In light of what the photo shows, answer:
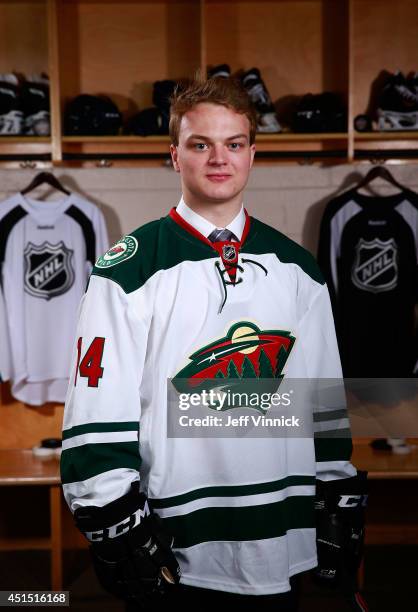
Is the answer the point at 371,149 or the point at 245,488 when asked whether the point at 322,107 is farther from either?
the point at 245,488

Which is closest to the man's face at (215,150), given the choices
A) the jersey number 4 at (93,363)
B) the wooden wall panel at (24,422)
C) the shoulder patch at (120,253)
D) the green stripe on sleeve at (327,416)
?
the shoulder patch at (120,253)

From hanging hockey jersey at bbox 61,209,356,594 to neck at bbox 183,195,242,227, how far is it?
37 millimetres

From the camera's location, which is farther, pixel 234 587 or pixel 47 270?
pixel 47 270

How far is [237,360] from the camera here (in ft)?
4.10

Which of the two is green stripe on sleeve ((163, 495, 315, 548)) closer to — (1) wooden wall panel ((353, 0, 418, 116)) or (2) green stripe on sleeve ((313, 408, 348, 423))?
(2) green stripe on sleeve ((313, 408, 348, 423))

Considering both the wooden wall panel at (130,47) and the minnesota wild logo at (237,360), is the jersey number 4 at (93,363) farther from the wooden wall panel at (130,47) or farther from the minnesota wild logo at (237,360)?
the wooden wall panel at (130,47)

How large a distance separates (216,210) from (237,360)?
28cm

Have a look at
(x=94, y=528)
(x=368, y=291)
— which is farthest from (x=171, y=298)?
(x=368, y=291)

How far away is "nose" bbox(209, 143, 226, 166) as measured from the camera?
3.94 feet

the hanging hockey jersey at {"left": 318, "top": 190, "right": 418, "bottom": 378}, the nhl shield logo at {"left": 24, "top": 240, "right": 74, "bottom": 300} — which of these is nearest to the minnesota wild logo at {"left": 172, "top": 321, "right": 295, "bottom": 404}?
the hanging hockey jersey at {"left": 318, "top": 190, "right": 418, "bottom": 378}

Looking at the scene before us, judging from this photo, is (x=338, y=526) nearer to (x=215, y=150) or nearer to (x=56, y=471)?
(x=215, y=150)

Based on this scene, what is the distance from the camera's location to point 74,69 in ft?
8.84

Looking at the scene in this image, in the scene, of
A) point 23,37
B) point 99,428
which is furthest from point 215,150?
point 23,37

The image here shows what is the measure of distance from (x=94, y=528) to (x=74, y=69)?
206cm
